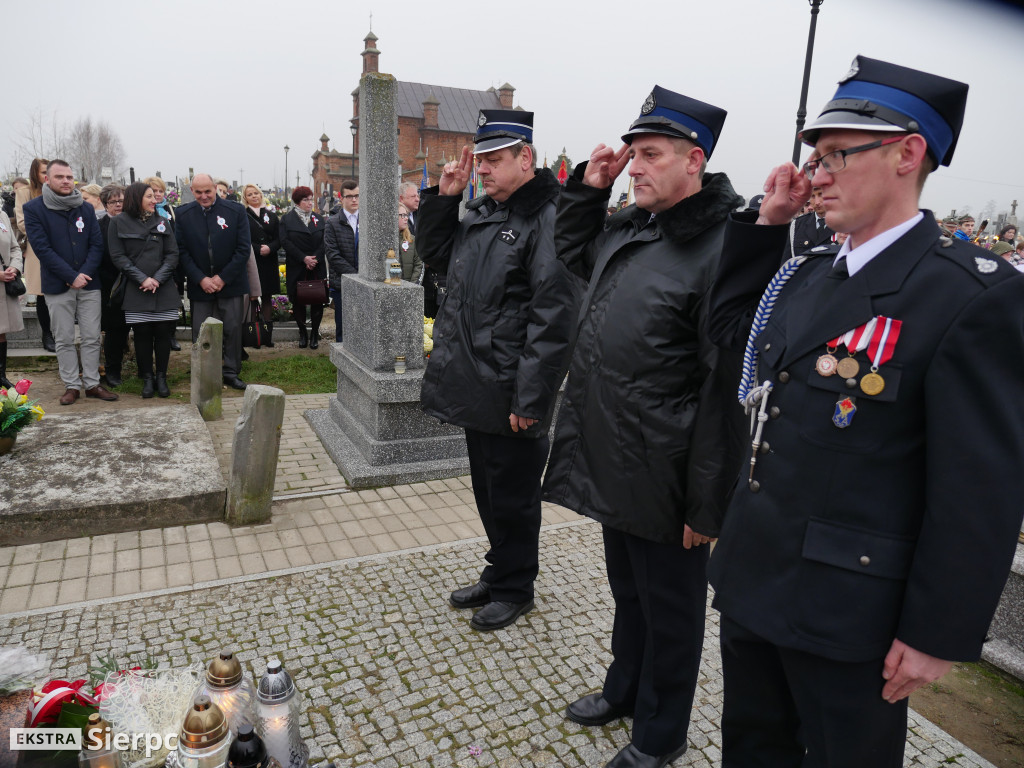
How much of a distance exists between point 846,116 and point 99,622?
151 inches

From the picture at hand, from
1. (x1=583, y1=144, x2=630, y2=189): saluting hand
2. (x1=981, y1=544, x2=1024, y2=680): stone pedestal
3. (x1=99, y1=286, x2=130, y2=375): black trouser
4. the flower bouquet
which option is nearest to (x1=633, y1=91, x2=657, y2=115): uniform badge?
(x1=583, y1=144, x2=630, y2=189): saluting hand

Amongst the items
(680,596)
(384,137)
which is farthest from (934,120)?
(384,137)

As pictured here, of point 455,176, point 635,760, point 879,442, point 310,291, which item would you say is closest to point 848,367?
point 879,442

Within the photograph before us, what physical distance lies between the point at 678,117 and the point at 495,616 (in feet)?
8.24

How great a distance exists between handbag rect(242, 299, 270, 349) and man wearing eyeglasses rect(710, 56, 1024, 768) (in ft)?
26.8

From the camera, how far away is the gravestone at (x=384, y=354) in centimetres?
552

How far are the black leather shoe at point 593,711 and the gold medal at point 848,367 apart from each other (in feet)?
6.47

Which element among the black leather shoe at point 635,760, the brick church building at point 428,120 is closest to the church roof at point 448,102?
the brick church building at point 428,120

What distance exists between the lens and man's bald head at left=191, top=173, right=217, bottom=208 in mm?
7410

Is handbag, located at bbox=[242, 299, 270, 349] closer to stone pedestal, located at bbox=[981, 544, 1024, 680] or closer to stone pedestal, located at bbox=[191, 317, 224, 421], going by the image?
stone pedestal, located at bbox=[191, 317, 224, 421]

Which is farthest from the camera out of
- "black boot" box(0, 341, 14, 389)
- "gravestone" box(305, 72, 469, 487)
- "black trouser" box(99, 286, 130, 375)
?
"black trouser" box(99, 286, 130, 375)

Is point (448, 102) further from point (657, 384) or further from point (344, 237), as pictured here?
point (657, 384)

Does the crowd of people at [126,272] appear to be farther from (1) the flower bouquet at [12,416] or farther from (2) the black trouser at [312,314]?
(1) the flower bouquet at [12,416]

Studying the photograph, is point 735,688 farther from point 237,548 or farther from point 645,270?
point 237,548
